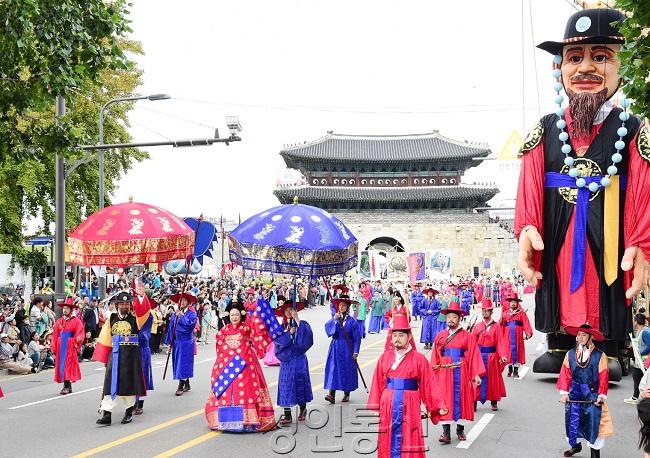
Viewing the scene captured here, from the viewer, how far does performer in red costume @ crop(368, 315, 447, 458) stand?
24.3ft

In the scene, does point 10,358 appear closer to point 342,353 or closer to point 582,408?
point 342,353

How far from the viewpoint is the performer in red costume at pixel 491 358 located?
12.3 m

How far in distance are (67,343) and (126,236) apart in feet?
7.76

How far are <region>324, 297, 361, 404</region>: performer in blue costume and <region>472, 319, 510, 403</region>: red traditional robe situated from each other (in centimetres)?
199

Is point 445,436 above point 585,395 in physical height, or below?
below

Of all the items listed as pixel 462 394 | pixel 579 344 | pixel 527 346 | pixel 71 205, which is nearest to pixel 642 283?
pixel 579 344

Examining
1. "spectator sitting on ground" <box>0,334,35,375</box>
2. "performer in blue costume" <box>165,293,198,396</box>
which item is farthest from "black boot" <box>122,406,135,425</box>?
"spectator sitting on ground" <box>0,334,35,375</box>

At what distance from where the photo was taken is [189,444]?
9.70m

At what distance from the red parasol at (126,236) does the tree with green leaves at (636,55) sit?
796 centimetres

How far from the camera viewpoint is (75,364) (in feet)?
46.4

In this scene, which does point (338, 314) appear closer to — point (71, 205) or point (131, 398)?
point (131, 398)

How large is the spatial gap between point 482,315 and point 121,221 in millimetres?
6078

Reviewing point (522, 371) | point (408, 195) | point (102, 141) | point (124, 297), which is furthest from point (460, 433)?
point (408, 195)

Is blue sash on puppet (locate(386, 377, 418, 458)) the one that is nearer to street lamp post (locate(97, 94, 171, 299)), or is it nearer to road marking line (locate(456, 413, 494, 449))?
road marking line (locate(456, 413, 494, 449))
